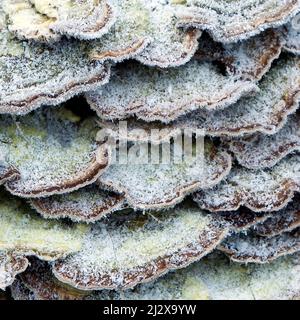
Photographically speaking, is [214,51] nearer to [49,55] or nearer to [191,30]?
[191,30]

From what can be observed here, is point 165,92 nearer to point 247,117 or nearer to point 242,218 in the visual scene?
point 247,117

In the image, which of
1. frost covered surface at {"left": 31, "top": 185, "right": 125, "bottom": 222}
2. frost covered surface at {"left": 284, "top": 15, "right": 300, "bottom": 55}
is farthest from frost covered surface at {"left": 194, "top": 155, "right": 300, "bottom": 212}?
frost covered surface at {"left": 284, "top": 15, "right": 300, "bottom": 55}

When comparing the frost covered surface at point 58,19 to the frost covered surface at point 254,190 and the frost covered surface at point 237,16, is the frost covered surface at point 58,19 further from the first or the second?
the frost covered surface at point 254,190

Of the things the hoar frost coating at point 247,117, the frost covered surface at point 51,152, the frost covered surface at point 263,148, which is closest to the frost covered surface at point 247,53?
the hoar frost coating at point 247,117

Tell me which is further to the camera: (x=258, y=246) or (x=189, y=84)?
(x=258, y=246)

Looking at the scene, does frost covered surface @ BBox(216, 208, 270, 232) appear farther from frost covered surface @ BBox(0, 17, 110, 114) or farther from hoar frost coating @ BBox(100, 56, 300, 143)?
frost covered surface @ BBox(0, 17, 110, 114)

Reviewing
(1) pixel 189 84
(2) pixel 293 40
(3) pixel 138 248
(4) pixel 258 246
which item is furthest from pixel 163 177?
(2) pixel 293 40
